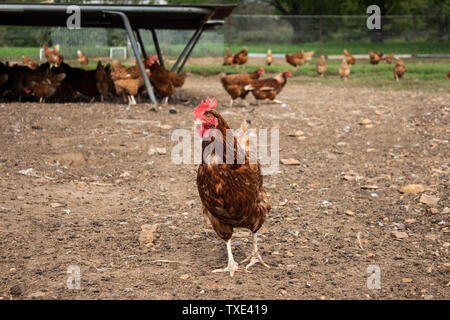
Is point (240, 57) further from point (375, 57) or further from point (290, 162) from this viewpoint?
point (290, 162)

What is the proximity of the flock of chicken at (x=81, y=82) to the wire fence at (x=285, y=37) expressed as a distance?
30.1ft

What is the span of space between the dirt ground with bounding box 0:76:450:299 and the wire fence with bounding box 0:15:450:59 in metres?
12.5

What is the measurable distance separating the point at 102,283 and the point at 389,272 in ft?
6.89

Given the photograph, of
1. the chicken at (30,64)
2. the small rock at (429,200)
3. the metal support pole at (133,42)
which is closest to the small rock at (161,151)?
the metal support pole at (133,42)

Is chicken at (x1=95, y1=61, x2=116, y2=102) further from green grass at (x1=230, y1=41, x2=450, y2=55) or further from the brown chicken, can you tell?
green grass at (x1=230, y1=41, x2=450, y2=55)

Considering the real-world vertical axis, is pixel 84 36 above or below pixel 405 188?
above

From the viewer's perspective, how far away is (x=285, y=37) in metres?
27.9

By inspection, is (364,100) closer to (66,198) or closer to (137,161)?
(137,161)

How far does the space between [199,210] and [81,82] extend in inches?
248

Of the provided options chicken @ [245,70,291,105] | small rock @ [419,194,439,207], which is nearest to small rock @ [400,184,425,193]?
small rock @ [419,194,439,207]

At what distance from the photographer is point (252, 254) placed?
358cm

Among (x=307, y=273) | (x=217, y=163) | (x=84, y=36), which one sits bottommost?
(x=307, y=273)

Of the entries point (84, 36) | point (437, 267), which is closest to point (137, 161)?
point (437, 267)

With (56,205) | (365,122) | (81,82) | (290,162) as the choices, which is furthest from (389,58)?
(56,205)
